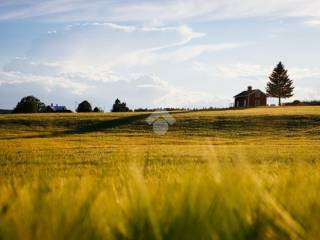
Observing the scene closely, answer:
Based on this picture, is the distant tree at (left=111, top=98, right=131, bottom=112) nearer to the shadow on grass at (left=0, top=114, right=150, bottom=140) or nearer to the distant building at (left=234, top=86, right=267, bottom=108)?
the distant building at (left=234, top=86, right=267, bottom=108)

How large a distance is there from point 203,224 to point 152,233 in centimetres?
17

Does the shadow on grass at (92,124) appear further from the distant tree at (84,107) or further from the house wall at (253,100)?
the house wall at (253,100)

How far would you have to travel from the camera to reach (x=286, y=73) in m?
130

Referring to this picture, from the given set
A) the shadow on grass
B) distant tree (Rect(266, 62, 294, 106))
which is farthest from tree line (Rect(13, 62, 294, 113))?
the shadow on grass

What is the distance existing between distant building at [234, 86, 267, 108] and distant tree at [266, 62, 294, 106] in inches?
118

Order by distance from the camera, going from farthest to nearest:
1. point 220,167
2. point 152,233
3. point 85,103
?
point 85,103 → point 220,167 → point 152,233

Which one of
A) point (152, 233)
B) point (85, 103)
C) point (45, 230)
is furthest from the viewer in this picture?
point (85, 103)

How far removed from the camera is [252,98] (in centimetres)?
12556

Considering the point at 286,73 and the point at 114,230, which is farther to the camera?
the point at 286,73

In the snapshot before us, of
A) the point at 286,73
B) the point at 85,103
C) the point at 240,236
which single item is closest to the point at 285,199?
the point at 240,236

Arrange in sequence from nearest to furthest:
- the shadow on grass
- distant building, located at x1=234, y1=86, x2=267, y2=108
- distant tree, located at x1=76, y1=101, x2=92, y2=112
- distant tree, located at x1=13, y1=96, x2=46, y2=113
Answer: the shadow on grass, distant tree, located at x1=13, y1=96, x2=46, y2=113, distant tree, located at x1=76, y1=101, x2=92, y2=112, distant building, located at x1=234, y1=86, x2=267, y2=108

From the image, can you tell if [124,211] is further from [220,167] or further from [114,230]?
[220,167]

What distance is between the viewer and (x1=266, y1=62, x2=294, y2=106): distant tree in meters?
128

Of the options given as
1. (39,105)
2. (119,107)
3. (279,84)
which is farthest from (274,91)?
(39,105)
